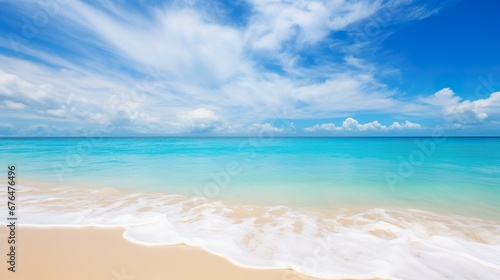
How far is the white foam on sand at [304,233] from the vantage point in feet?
13.6

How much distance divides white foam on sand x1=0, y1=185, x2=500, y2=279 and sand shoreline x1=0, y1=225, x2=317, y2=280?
25 cm

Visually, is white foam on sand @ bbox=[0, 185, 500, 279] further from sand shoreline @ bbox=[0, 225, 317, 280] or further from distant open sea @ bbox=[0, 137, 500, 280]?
sand shoreline @ bbox=[0, 225, 317, 280]

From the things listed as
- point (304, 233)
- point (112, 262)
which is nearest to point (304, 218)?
point (304, 233)

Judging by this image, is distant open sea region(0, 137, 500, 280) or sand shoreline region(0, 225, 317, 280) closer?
sand shoreline region(0, 225, 317, 280)

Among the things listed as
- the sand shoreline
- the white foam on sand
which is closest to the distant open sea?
the white foam on sand

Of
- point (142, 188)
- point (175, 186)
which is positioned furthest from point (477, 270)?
point (142, 188)

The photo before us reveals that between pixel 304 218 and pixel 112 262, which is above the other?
pixel 112 262

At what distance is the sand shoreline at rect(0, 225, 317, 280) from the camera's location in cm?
363

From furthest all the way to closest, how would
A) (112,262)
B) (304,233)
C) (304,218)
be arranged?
1. (304,218)
2. (304,233)
3. (112,262)

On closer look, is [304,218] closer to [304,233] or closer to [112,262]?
[304,233]

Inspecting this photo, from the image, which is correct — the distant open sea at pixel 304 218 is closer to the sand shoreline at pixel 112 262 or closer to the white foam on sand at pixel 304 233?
the white foam on sand at pixel 304 233

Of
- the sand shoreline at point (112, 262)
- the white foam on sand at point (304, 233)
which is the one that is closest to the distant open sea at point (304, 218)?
the white foam on sand at point (304, 233)

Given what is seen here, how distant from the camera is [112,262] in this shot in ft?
13.1

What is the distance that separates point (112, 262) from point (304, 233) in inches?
166
